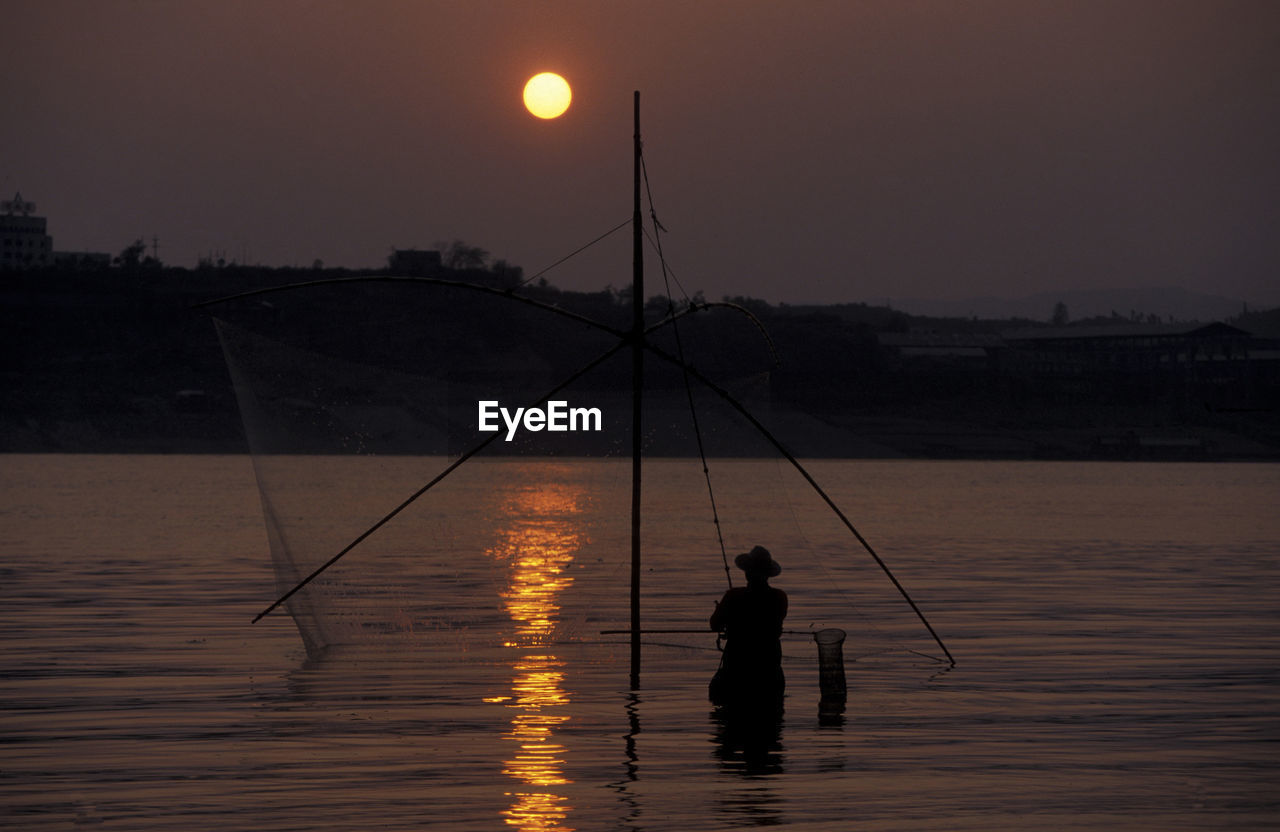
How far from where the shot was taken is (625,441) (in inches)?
984

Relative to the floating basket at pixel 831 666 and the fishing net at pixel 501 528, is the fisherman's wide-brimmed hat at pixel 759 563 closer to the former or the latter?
the fishing net at pixel 501 528

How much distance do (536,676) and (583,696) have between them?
1.87 metres

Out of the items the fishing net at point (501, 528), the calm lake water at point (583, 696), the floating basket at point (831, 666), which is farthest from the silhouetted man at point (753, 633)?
the fishing net at point (501, 528)

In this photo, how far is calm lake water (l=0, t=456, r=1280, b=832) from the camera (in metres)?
13.0

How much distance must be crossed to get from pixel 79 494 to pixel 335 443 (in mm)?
63303

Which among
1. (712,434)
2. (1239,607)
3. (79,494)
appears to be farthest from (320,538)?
(79,494)

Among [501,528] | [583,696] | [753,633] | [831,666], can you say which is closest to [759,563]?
[753,633]

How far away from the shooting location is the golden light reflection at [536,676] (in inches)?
A: 507

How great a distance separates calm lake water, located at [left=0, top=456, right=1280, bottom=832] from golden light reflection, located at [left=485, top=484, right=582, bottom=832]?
0.20ft

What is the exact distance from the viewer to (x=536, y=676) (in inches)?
801

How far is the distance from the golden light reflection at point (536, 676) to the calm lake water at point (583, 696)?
6 cm

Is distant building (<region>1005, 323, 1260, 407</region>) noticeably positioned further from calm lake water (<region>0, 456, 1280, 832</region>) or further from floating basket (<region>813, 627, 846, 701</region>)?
floating basket (<region>813, 627, 846, 701</region>)

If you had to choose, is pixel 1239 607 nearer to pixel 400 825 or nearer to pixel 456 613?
pixel 456 613

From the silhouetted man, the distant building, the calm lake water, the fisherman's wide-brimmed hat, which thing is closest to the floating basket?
the calm lake water
